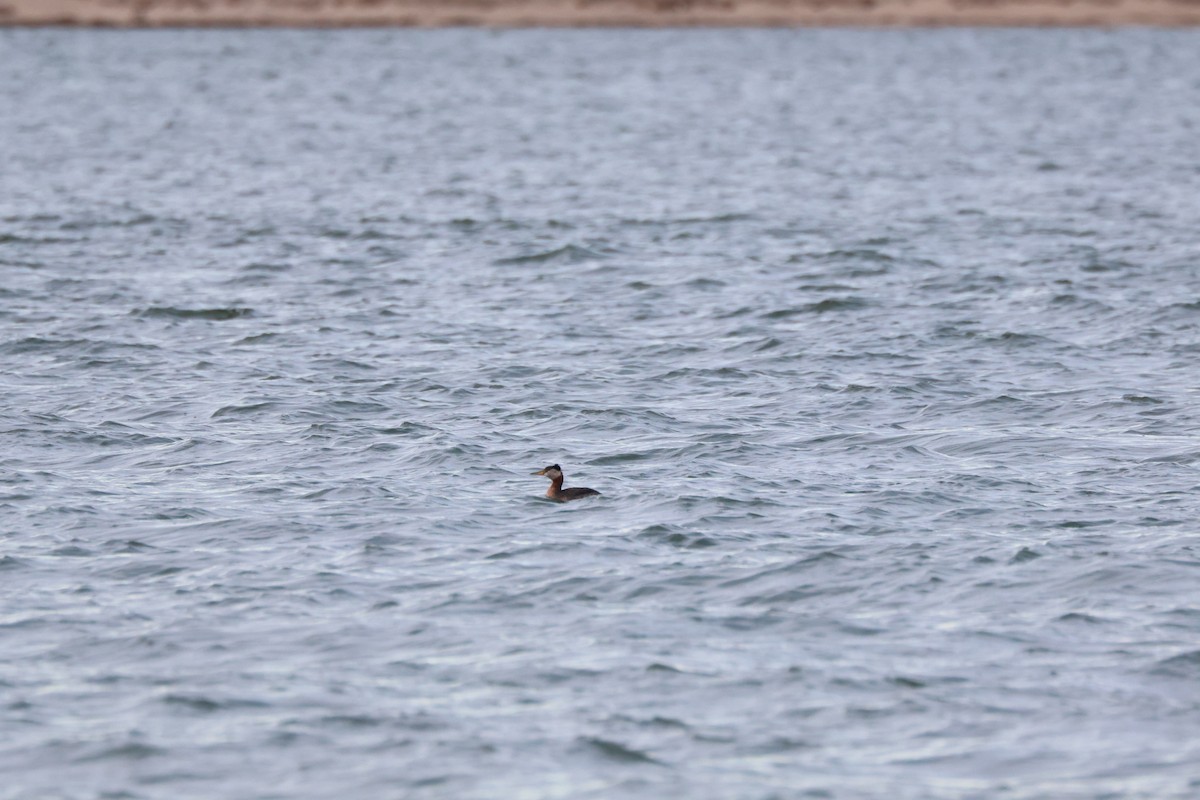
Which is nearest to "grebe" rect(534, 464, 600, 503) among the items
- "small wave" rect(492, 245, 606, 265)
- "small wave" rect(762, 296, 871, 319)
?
"small wave" rect(762, 296, 871, 319)

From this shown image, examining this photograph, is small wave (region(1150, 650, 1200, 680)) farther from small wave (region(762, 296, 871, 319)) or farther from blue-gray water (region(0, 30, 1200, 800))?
small wave (region(762, 296, 871, 319))

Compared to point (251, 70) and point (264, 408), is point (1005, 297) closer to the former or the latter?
A: point (264, 408)

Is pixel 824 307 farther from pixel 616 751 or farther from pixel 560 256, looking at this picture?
pixel 616 751

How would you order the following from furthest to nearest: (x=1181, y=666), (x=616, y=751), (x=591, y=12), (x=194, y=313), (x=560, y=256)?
(x=591, y=12), (x=560, y=256), (x=194, y=313), (x=1181, y=666), (x=616, y=751)

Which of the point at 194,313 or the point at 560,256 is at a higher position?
the point at 194,313

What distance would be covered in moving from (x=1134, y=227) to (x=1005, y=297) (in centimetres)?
854

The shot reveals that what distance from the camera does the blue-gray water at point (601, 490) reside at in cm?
1203

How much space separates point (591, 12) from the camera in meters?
120

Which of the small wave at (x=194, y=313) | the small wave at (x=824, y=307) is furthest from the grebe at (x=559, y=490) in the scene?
the small wave at (x=194, y=313)

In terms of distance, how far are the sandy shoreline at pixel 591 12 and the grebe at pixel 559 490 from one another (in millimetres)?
104171

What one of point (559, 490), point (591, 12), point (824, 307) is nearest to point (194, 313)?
point (824, 307)

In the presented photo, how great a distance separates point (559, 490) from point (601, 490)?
704mm

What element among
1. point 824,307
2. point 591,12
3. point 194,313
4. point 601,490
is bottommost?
point 824,307

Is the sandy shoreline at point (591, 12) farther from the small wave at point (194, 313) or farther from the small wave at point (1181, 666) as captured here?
the small wave at point (1181, 666)
